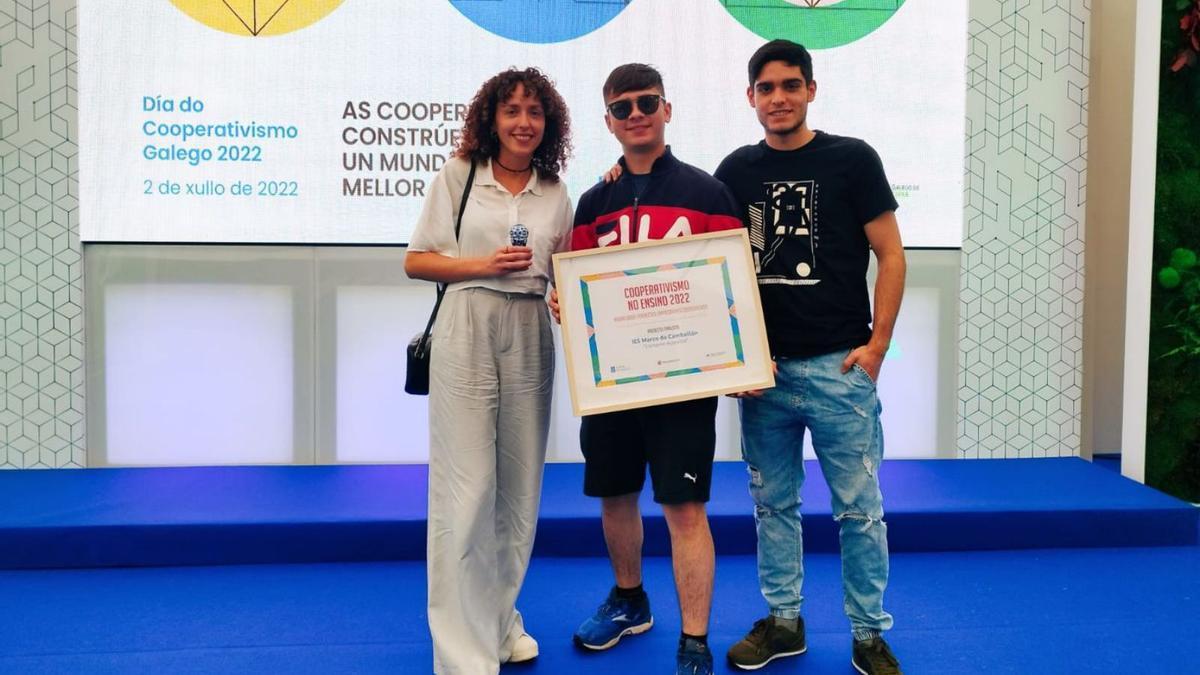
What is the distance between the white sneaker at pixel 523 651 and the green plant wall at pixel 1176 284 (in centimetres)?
299

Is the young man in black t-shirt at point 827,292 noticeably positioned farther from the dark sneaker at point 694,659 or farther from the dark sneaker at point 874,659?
the dark sneaker at point 694,659

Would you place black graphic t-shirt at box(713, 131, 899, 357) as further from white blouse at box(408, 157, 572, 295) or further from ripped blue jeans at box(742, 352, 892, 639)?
white blouse at box(408, 157, 572, 295)

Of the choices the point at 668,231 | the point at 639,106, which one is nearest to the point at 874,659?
the point at 668,231

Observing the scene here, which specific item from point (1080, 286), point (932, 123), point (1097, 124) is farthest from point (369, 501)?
point (1097, 124)

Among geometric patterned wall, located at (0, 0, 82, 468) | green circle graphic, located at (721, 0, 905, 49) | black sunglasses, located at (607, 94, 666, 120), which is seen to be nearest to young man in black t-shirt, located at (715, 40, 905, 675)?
black sunglasses, located at (607, 94, 666, 120)

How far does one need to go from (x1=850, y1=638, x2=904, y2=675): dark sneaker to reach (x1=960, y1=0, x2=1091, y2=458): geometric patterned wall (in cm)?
222

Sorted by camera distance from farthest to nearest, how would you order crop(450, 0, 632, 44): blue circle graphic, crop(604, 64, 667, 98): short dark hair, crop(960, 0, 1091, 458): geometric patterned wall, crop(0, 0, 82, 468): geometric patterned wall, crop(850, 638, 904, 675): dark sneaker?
crop(960, 0, 1091, 458): geometric patterned wall → crop(450, 0, 632, 44): blue circle graphic → crop(0, 0, 82, 468): geometric patterned wall → crop(850, 638, 904, 675): dark sneaker → crop(604, 64, 667, 98): short dark hair

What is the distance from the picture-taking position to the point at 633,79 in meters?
2.09

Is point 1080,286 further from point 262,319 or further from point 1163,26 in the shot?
point 262,319

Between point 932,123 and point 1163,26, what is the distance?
0.97 meters

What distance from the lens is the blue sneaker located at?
2412 millimetres

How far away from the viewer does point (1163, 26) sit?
12.7ft

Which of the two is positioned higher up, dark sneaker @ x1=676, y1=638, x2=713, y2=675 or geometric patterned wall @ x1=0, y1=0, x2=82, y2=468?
geometric patterned wall @ x1=0, y1=0, x2=82, y2=468

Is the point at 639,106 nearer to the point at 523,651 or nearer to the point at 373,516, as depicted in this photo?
the point at 523,651
